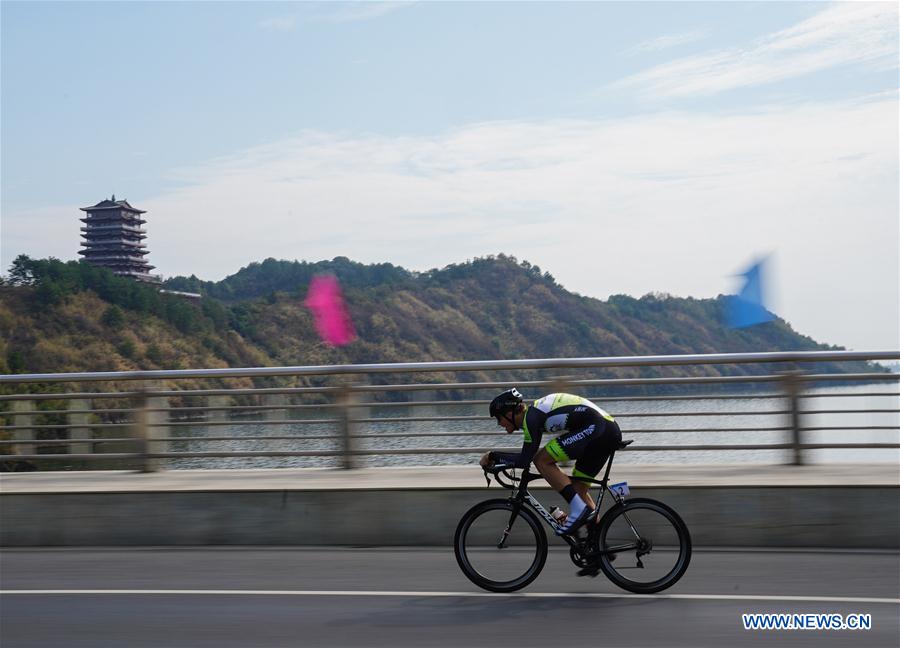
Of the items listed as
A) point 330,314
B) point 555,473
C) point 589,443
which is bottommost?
point 555,473

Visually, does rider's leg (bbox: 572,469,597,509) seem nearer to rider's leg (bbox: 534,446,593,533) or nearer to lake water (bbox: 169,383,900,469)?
rider's leg (bbox: 534,446,593,533)

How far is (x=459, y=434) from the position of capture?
11.5m

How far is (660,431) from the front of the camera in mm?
10836

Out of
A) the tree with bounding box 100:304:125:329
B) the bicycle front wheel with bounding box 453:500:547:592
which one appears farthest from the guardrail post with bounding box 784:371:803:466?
the tree with bounding box 100:304:125:329

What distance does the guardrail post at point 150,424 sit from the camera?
484 inches

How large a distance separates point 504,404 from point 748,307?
338 centimetres

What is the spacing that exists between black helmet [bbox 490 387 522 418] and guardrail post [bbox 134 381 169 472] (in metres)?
5.57

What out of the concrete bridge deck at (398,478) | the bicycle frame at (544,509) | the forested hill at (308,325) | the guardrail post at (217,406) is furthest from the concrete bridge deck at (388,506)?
the forested hill at (308,325)

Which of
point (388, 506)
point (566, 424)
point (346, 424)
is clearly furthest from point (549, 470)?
point (346, 424)

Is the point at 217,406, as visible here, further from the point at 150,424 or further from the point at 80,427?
the point at 80,427

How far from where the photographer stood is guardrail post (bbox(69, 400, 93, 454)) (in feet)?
41.5

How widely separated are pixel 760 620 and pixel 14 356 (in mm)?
63728

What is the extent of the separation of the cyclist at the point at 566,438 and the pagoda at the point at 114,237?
12728 centimetres
